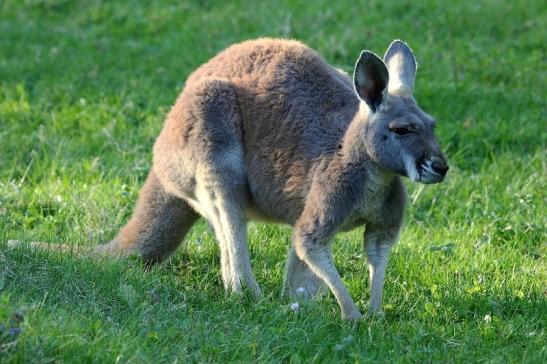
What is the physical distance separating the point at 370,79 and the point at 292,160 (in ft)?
2.58

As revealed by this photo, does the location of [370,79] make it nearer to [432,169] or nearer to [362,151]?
[362,151]

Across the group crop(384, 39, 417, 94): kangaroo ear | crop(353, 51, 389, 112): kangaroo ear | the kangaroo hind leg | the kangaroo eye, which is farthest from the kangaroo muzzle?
the kangaroo hind leg

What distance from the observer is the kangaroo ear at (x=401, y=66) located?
6.08m

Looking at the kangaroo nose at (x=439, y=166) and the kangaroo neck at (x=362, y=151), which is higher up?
the kangaroo nose at (x=439, y=166)

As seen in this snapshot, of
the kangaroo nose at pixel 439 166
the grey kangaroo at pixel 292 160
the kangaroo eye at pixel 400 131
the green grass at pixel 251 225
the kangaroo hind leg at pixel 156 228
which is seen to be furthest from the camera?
the kangaroo hind leg at pixel 156 228

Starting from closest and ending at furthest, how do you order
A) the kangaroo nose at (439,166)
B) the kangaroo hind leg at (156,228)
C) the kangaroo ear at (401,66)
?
1. the kangaroo nose at (439,166)
2. the kangaroo ear at (401,66)
3. the kangaroo hind leg at (156,228)

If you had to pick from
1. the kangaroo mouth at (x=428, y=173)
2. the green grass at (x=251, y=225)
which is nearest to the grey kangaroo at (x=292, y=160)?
the kangaroo mouth at (x=428, y=173)

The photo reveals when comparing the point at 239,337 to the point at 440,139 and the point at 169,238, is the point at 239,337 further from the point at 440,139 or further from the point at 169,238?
the point at 440,139

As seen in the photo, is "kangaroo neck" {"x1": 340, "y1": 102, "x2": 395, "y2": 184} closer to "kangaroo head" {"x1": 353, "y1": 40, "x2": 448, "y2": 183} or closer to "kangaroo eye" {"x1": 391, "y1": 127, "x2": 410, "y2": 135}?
"kangaroo head" {"x1": 353, "y1": 40, "x2": 448, "y2": 183}

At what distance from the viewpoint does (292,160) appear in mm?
6227

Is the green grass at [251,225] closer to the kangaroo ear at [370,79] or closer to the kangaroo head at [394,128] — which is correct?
the kangaroo head at [394,128]

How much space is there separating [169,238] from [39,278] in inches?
47.1

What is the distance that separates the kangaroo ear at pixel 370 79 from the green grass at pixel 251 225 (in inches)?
48.4

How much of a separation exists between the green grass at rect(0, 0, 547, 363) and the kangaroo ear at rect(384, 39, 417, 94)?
121cm
